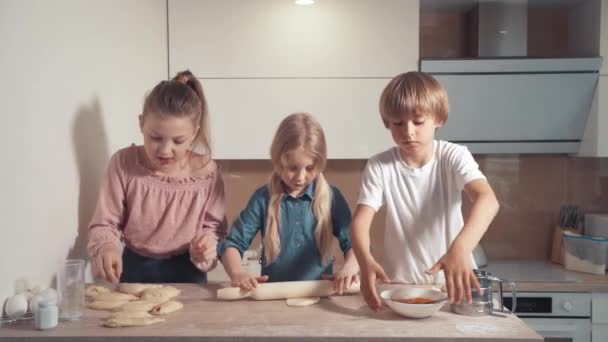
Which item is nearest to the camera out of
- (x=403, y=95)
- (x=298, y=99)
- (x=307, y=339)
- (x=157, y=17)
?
(x=307, y=339)

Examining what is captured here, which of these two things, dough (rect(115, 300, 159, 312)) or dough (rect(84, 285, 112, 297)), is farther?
dough (rect(84, 285, 112, 297))

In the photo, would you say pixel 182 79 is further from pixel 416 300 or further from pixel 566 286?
pixel 566 286

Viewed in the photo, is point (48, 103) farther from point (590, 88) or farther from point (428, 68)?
point (590, 88)

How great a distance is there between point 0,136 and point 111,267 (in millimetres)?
367

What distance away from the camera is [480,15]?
6.93 ft

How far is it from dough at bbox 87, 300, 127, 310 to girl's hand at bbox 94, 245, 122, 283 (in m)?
0.15

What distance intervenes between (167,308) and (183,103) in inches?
18.7

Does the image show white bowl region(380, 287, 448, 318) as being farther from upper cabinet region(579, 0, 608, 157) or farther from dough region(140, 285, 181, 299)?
upper cabinet region(579, 0, 608, 157)

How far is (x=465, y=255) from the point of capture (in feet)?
3.22

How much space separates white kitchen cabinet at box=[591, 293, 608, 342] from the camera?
1.86 meters

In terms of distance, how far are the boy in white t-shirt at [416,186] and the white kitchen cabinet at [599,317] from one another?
0.93 meters

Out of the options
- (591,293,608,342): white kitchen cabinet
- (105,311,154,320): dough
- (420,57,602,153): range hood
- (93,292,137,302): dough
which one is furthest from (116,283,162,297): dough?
(591,293,608,342): white kitchen cabinet

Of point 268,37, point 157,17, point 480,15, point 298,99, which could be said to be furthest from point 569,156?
point 157,17

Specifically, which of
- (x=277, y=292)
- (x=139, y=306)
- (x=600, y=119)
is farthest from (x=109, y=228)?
(x=600, y=119)
